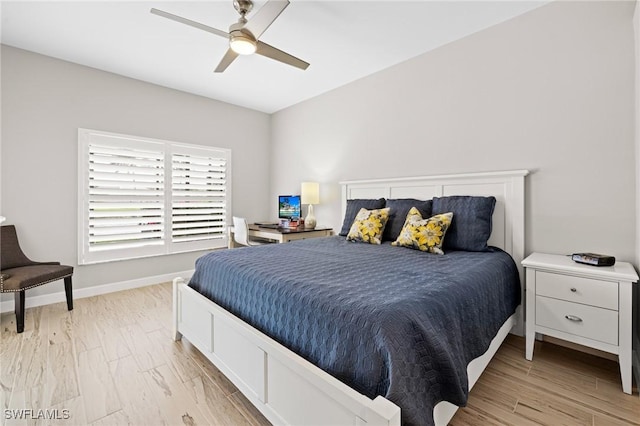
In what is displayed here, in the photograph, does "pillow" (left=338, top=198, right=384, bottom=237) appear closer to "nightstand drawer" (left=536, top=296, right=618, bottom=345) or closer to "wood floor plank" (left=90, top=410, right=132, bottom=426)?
"nightstand drawer" (left=536, top=296, right=618, bottom=345)

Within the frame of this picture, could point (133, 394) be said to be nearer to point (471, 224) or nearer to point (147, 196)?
point (471, 224)

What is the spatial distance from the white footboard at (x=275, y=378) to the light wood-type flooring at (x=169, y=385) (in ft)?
0.59

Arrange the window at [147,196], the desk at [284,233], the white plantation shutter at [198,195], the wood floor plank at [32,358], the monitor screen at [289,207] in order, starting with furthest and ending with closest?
the monitor screen at [289,207] < the white plantation shutter at [198,195] < the desk at [284,233] < the window at [147,196] < the wood floor plank at [32,358]

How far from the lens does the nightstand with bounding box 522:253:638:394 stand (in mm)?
1688

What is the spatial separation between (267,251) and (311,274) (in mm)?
805

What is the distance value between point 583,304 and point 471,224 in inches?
32.9

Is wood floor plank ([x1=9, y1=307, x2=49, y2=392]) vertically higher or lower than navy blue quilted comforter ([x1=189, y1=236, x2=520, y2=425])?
lower

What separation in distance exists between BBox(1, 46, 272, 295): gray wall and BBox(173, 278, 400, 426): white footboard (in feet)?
7.39

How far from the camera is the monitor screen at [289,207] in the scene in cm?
434

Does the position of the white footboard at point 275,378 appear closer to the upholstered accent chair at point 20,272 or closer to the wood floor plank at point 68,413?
the wood floor plank at point 68,413

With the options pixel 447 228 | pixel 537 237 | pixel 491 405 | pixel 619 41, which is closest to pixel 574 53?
pixel 619 41

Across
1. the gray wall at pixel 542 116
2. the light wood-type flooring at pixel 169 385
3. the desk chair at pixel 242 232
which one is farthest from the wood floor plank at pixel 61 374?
the gray wall at pixel 542 116

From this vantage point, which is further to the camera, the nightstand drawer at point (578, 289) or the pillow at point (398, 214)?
the pillow at point (398, 214)

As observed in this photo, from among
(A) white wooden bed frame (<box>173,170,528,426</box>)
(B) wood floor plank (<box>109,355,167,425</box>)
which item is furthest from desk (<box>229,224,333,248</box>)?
(B) wood floor plank (<box>109,355,167,425</box>)
